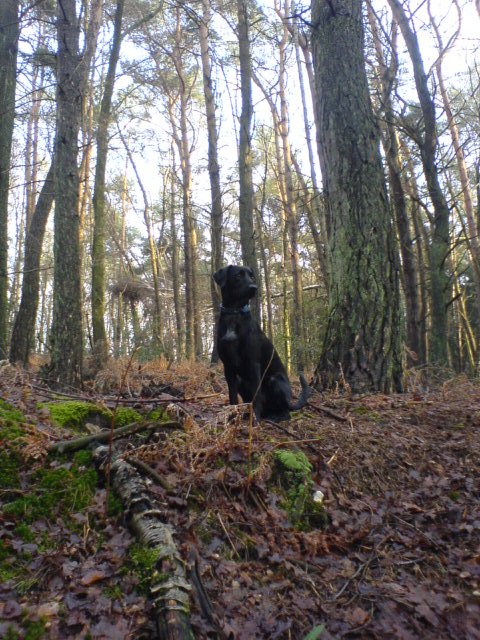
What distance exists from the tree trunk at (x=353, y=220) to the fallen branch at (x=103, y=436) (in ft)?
9.28

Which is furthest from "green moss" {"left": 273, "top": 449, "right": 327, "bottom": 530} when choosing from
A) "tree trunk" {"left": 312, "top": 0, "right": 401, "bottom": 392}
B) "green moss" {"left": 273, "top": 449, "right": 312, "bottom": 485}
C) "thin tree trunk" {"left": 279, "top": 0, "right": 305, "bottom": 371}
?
"thin tree trunk" {"left": 279, "top": 0, "right": 305, "bottom": 371}

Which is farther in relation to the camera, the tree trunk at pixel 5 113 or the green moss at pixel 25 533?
the tree trunk at pixel 5 113

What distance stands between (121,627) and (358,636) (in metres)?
1.09

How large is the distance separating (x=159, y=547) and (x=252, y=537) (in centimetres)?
71

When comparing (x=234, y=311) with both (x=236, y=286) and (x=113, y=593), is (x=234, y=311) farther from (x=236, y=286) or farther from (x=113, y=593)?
(x=113, y=593)

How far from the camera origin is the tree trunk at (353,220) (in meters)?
5.56

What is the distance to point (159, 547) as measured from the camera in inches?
79.4

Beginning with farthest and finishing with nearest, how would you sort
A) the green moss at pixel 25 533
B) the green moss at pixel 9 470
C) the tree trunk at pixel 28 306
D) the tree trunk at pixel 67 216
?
the tree trunk at pixel 28 306
the tree trunk at pixel 67 216
the green moss at pixel 9 470
the green moss at pixel 25 533

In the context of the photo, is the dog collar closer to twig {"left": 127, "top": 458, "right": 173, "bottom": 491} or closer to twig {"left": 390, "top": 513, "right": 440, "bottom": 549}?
twig {"left": 127, "top": 458, "right": 173, "bottom": 491}

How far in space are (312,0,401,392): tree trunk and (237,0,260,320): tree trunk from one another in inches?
164

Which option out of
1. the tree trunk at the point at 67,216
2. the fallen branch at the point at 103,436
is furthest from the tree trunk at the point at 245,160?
the fallen branch at the point at 103,436

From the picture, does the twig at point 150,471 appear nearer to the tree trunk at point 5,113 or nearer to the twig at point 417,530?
the twig at point 417,530

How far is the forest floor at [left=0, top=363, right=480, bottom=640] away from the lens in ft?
6.08

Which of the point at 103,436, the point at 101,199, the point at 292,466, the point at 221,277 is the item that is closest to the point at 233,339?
the point at 221,277
